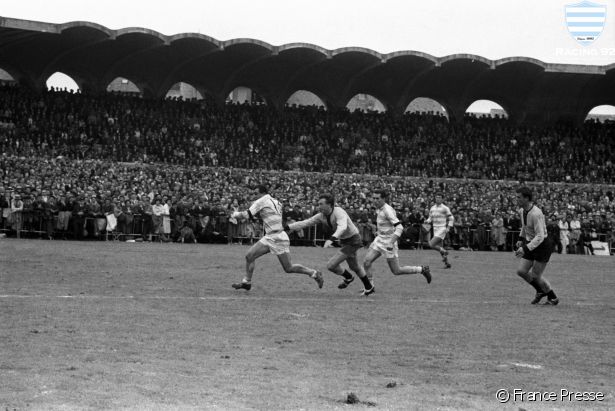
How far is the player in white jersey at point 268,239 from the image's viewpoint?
602 inches

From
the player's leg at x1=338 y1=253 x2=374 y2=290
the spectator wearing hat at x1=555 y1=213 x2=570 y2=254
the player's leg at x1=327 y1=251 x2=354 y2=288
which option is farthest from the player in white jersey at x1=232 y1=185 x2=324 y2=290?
the spectator wearing hat at x1=555 y1=213 x2=570 y2=254

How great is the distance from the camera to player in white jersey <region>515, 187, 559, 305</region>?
14.4 metres

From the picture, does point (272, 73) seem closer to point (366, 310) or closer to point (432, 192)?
point (432, 192)

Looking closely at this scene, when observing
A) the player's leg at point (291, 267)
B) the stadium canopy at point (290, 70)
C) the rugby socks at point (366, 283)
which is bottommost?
the rugby socks at point (366, 283)

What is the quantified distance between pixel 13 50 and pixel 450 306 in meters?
39.0

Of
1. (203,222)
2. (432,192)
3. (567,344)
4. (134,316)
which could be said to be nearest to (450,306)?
(567,344)

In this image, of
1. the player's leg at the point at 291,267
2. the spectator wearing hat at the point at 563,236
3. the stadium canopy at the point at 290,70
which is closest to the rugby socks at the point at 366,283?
the player's leg at the point at 291,267

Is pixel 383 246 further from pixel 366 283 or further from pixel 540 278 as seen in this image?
pixel 540 278

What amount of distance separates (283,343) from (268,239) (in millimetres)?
5803

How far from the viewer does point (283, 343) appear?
968 cm

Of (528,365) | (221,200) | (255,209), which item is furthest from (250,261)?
(221,200)

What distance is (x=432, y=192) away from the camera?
44.3 m

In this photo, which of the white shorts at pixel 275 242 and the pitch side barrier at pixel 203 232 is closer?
the white shorts at pixel 275 242

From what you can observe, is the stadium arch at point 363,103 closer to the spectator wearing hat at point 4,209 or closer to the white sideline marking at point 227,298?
the spectator wearing hat at point 4,209
